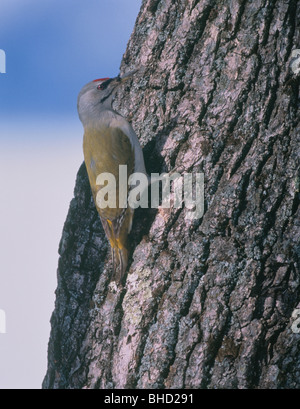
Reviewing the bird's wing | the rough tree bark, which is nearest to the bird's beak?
the rough tree bark

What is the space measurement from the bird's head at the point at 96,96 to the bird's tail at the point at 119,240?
3.15 ft

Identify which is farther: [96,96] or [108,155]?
[96,96]

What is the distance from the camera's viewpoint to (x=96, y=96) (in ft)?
11.2

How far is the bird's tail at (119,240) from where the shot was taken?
2.50 meters

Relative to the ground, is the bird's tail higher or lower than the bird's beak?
lower

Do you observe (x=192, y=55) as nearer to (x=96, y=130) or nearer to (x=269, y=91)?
(x=269, y=91)

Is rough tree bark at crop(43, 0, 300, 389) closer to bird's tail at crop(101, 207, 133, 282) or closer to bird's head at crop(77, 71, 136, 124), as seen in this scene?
bird's tail at crop(101, 207, 133, 282)

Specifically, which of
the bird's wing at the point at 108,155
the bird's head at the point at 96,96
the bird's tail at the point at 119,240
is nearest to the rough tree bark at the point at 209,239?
the bird's tail at the point at 119,240

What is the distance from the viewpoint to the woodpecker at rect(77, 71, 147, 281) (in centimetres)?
258

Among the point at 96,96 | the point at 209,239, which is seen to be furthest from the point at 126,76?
the point at 209,239

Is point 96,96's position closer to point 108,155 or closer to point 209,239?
point 108,155

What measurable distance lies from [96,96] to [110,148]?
1.99ft

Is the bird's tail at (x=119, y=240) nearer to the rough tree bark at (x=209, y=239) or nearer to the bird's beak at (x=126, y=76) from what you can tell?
the rough tree bark at (x=209, y=239)

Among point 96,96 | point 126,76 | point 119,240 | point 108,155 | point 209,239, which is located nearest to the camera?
point 209,239
